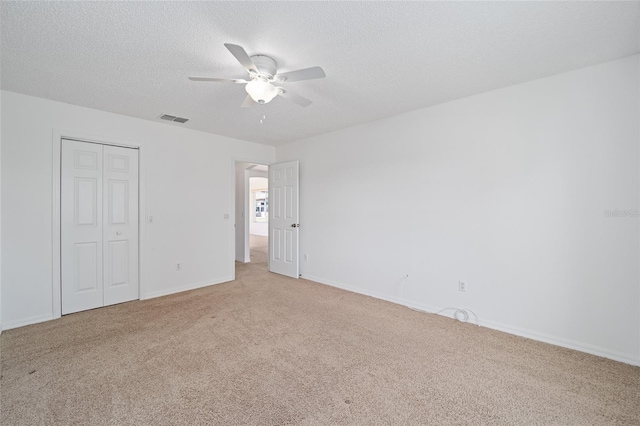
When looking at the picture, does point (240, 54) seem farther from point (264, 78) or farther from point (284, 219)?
point (284, 219)

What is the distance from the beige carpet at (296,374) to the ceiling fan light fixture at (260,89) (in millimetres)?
2189

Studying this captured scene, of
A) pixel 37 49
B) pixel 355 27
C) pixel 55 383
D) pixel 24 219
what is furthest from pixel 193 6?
pixel 24 219

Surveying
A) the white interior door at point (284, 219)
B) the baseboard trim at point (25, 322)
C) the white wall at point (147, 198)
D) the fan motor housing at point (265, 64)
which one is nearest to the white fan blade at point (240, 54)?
the fan motor housing at point (265, 64)

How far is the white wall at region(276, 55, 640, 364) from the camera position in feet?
7.22

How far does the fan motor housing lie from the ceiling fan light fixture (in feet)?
0.22

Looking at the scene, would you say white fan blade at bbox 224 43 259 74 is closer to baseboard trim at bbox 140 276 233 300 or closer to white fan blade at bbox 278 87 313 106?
white fan blade at bbox 278 87 313 106

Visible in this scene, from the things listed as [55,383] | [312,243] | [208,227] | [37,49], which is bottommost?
[55,383]

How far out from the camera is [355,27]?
1780 millimetres

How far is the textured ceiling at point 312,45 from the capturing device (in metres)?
1.64

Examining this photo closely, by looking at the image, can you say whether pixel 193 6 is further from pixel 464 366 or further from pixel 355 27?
pixel 464 366

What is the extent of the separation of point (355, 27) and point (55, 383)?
10.8 ft

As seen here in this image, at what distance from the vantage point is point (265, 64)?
2100 millimetres

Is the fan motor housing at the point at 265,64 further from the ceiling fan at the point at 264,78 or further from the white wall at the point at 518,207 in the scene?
the white wall at the point at 518,207

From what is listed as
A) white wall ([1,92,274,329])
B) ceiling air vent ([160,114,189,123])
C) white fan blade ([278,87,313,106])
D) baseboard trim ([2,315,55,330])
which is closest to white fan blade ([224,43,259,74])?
white fan blade ([278,87,313,106])
